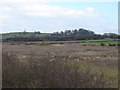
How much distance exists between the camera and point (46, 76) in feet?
22.7

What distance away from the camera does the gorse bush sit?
650 cm

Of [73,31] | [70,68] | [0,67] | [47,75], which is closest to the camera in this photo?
[47,75]

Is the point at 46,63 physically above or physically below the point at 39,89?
above

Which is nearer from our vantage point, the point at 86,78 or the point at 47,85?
the point at 47,85

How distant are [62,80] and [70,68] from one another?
1.03 meters

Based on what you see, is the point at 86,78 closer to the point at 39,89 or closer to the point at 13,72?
the point at 39,89

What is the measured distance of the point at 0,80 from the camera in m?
7.51

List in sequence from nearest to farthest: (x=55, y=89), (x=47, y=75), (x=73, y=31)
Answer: (x=55, y=89) < (x=47, y=75) < (x=73, y=31)

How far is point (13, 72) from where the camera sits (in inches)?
305

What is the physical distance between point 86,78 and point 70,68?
0.70 meters

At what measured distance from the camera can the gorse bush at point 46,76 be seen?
650 centimetres

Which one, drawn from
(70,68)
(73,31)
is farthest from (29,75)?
(73,31)

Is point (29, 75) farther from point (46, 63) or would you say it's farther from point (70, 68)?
point (70, 68)

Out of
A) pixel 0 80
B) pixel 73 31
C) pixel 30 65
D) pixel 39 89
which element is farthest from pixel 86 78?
pixel 73 31
